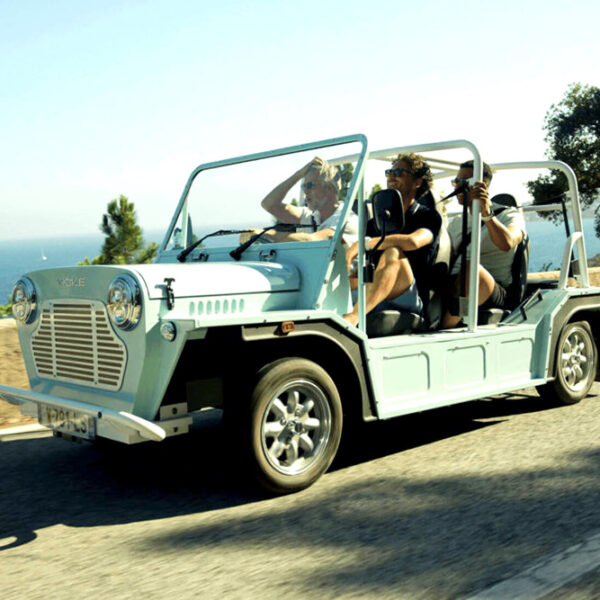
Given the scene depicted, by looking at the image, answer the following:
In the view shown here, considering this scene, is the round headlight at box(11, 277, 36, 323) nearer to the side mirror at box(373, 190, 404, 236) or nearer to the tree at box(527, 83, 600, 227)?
the side mirror at box(373, 190, 404, 236)

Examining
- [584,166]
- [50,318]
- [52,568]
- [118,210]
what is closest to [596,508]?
[52,568]

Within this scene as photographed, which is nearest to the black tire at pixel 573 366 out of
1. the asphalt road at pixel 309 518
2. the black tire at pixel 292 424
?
the asphalt road at pixel 309 518

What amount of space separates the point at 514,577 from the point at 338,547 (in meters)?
0.83

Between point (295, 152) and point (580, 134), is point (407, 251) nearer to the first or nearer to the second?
point (295, 152)

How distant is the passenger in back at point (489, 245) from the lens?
6.14m

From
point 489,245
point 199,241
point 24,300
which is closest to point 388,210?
point 199,241

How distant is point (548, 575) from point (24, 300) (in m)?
3.56

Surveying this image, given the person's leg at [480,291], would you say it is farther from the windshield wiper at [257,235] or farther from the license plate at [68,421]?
the license plate at [68,421]

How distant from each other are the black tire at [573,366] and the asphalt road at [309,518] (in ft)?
2.69

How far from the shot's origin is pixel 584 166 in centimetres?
3988

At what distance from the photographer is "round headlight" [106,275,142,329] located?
4.34 metres

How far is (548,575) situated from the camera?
10.7 feet

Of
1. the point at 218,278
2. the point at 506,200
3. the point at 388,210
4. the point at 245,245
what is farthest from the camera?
the point at 506,200

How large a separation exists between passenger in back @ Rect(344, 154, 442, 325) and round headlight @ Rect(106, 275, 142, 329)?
5.11ft
